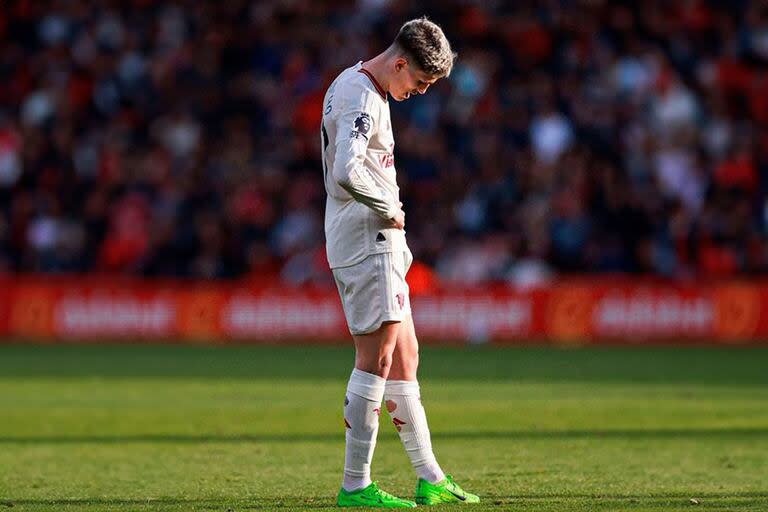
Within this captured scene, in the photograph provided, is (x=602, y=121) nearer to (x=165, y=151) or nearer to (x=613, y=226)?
(x=613, y=226)

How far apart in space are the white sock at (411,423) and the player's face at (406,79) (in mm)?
1411

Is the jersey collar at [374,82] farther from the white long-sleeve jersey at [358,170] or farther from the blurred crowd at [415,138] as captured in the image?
the blurred crowd at [415,138]

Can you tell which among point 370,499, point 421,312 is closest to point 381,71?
point 370,499

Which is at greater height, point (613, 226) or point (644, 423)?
point (613, 226)

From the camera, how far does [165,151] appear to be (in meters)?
25.0

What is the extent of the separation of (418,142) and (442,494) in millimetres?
16476

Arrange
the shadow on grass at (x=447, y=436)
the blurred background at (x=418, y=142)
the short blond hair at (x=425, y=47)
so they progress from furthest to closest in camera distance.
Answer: the blurred background at (x=418, y=142) < the shadow on grass at (x=447, y=436) < the short blond hair at (x=425, y=47)

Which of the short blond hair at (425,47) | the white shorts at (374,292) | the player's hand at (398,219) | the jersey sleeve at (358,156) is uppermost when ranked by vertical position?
the short blond hair at (425,47)

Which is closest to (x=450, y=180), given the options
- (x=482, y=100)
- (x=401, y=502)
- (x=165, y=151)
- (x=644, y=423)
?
(x=482, y=100)

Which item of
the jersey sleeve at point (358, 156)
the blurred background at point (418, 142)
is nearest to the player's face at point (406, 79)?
the jersey sleeve at point (358, 156)

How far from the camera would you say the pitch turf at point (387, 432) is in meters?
7.27

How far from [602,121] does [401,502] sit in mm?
16609

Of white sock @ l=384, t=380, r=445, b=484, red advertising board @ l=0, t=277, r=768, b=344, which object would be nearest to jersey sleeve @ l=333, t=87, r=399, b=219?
white sock @ l=384, t=380, r=445, b=484

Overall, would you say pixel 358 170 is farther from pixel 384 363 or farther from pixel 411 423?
pixel 411 423
